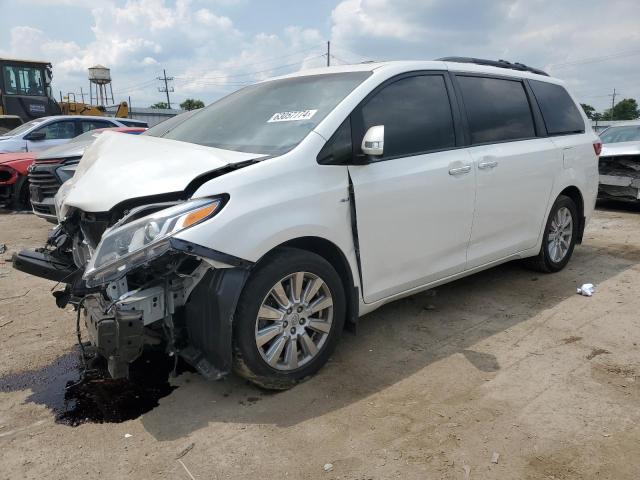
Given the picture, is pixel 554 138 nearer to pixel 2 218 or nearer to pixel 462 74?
pixel 462 74

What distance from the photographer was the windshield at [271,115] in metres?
3.34

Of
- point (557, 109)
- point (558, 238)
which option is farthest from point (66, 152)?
point (558, 238)

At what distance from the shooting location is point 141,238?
269 cm

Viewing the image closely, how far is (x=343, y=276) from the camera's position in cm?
342

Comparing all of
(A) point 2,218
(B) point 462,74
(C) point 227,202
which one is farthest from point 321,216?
(A) point 2,218

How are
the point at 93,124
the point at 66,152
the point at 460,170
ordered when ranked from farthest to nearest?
1. the point at 93,124
2. the point at 66,152
3. the point at 460,170

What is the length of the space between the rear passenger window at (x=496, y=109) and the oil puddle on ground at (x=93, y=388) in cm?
287

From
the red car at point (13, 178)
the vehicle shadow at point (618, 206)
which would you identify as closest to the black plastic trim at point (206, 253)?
the red car at point (13, 178)

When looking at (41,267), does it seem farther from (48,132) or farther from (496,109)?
(48,132)

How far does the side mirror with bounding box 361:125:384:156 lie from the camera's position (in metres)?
3.16

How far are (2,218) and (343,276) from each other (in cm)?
811

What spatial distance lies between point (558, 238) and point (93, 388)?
4.47 m

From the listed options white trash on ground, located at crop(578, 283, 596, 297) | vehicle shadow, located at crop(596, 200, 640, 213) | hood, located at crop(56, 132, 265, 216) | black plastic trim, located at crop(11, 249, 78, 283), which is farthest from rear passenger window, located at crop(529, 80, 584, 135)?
vehicle shadow, located at crop(596, 200, 640, 213)

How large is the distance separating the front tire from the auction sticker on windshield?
900mm
